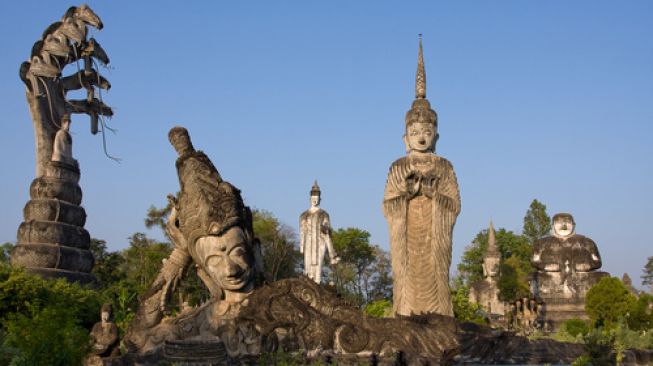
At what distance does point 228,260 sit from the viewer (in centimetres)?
737

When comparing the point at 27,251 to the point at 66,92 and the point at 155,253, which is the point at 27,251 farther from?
the point at 155,253

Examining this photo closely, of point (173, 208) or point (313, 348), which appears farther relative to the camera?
point (173, 208)

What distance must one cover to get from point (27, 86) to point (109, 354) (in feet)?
55.1

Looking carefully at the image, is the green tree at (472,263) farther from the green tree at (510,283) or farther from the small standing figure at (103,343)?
the small standing figure at (103,343)

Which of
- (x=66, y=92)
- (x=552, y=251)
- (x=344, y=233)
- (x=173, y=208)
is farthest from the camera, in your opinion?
(x=344, y=233)

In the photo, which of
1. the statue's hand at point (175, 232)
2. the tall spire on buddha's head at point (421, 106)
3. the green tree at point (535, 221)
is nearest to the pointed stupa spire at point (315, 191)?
the tall spire on buddha's head at point (421, 106)

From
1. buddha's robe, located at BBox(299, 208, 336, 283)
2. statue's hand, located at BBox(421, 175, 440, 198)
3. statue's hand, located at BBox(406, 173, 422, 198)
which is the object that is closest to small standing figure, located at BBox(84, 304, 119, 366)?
statue's hand, located at BBox(406, 173, 422, 198)

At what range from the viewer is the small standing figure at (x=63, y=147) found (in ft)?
70.0

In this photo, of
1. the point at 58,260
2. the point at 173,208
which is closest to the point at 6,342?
the point at 173,208

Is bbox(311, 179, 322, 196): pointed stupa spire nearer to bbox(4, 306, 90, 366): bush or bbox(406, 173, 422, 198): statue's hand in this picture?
bbox(406, 173, 422, 198): statue's hand

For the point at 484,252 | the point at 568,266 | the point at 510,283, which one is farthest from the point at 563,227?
the point at 484,252

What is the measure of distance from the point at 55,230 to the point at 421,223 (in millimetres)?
12607

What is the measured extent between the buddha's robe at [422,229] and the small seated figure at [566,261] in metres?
14.3

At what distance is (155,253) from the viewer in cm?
3450
